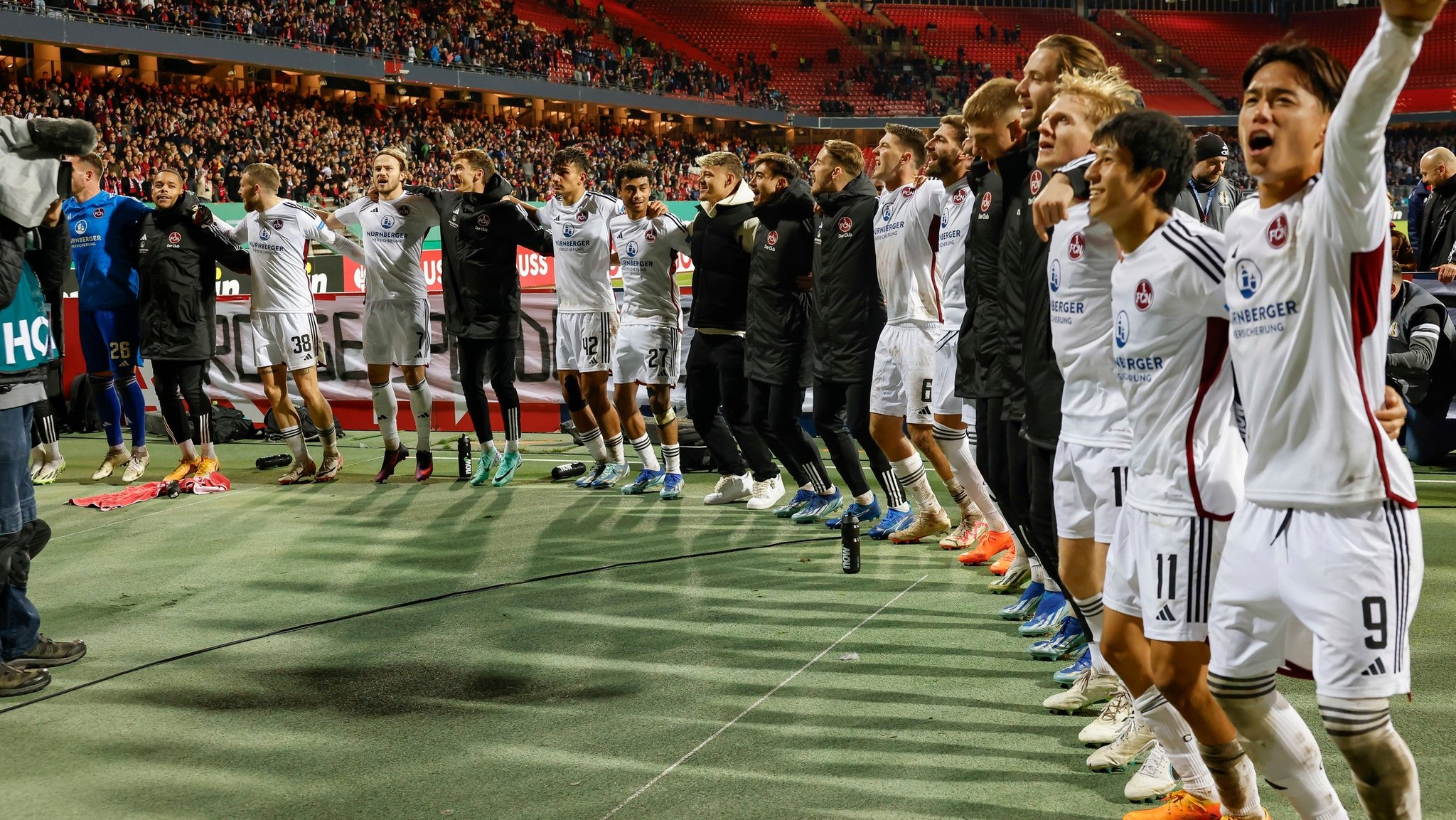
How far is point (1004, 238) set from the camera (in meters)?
4.66

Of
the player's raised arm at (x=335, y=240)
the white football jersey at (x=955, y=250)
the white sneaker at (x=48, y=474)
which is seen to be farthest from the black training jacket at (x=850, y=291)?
the white sneaker at (x=48, y=474)

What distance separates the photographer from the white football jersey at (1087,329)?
364 cm

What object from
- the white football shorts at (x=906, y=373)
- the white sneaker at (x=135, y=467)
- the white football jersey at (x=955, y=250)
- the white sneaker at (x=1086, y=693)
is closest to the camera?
the white sneaker at (x=1086, y=693)

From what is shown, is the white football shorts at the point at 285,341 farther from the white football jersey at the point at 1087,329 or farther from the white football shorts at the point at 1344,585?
the white football shorts at the point at 1344,585

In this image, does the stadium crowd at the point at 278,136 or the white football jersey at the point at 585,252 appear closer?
the white football jersey at the point at 585,252

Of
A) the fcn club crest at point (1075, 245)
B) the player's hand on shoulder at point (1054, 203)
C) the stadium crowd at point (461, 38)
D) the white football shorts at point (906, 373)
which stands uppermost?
the stadium crowd at point (461, 38)

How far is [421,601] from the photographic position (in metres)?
6.22

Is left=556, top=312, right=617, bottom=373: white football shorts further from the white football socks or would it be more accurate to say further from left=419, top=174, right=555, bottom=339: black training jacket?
the white football socks

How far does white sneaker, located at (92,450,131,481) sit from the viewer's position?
1023cm

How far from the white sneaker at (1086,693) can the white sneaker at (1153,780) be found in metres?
0.70

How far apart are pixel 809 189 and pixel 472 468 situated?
4149mm

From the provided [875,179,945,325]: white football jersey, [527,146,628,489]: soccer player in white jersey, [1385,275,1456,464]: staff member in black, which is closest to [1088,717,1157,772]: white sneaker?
[875,179,945,325]: white football jersey

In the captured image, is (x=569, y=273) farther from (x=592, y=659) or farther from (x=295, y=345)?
(x=592, y=659)

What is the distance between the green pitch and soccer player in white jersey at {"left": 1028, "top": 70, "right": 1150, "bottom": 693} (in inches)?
26.5
